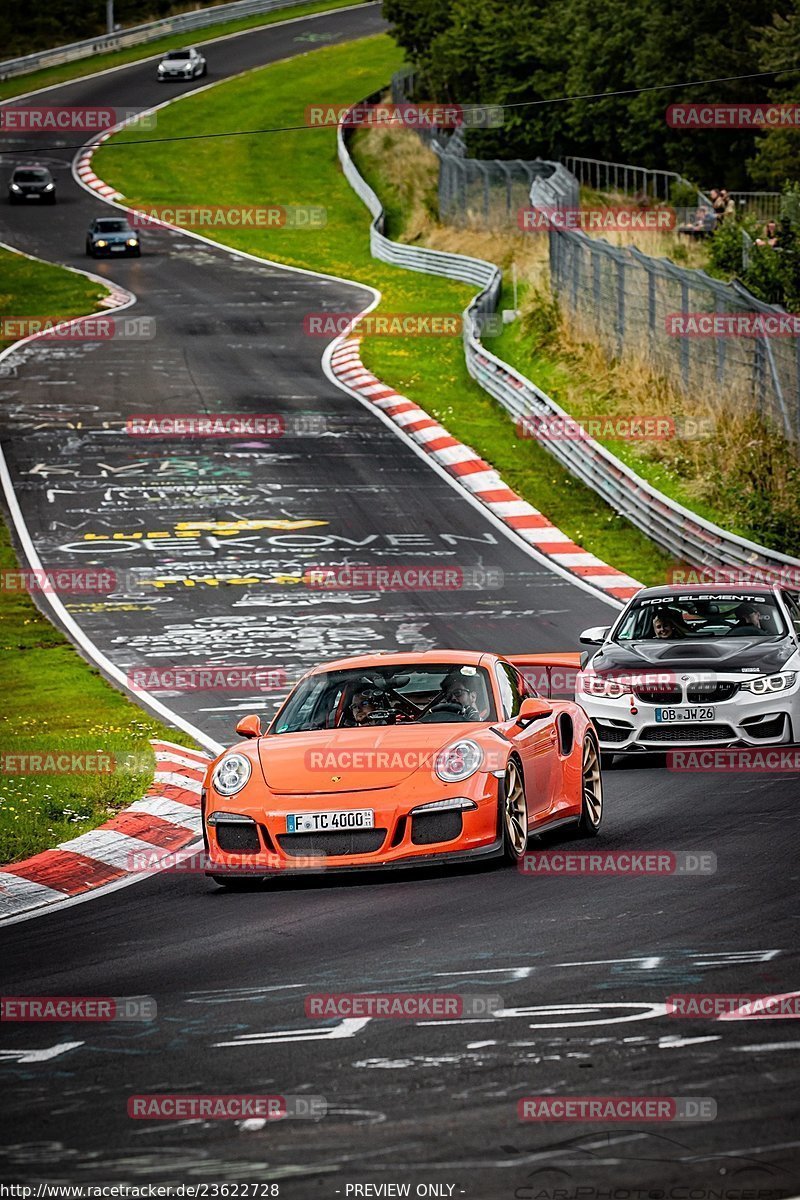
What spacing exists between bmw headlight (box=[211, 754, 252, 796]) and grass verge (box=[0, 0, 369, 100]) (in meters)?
76.4

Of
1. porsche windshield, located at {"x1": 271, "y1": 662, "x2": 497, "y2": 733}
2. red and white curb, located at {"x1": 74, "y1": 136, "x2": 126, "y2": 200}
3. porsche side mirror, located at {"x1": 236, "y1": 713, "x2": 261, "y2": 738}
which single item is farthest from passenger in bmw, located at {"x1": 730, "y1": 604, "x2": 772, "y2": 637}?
red and white curb, located at {"x1": 74, "y1": 136, "x2": 126, "y2": 200}

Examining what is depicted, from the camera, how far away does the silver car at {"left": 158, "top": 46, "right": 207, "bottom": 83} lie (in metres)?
84.4

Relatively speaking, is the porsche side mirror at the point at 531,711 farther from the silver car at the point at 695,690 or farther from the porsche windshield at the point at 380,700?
the silver car at the point at 695,690

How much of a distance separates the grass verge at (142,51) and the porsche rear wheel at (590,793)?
7554 centimetres

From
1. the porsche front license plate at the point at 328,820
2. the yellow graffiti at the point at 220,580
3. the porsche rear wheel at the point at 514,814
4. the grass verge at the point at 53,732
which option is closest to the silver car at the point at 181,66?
the grass verge at the point at 53,732

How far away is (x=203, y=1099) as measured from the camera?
252 inches

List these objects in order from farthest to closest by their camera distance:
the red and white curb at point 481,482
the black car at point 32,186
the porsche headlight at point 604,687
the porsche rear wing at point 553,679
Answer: the black car at point 32,186, the red and white curb at point 481,482, the porsche rear wing at point 553,679, the porsche headlight at point 604,687

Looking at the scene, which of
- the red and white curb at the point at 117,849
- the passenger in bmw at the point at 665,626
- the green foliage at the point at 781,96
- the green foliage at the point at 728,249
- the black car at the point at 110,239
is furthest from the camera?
the black car at the point at 110,239

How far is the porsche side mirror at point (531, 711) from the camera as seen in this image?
38.1 feet

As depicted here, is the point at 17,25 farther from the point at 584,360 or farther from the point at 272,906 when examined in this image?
the point at 272,906

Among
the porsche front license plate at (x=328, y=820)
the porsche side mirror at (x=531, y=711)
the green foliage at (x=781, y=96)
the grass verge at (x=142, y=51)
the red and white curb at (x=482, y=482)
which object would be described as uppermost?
the grass verge at (x=142, y=51)

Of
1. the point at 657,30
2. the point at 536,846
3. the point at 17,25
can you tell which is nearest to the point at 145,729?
the point at 536,846

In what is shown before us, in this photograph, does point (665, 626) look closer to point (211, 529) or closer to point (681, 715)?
point (681, 715)

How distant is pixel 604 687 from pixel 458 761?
15.0 ft
